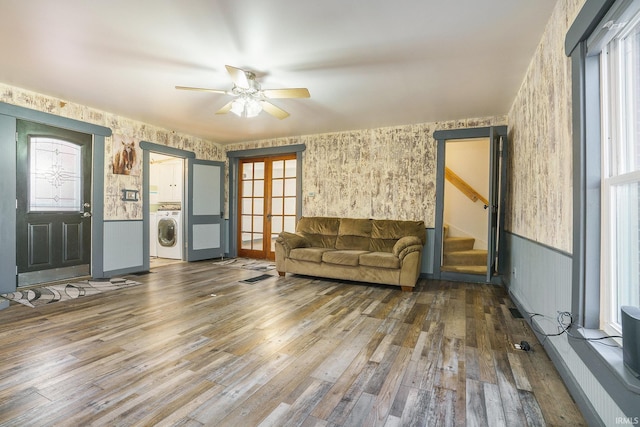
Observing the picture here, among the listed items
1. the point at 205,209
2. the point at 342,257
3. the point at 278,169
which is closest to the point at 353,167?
the point at 278,169

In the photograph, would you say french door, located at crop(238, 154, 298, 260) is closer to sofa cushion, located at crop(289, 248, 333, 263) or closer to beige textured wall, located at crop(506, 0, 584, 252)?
sofa cushion, located at crop(289, 248, 333, 263)

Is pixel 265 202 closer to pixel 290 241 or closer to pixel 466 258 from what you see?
pixel 290 241

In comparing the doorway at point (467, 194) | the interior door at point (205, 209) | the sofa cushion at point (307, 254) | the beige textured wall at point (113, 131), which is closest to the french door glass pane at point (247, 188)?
the interior door at point (205, 209)

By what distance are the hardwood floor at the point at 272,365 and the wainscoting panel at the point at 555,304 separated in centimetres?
10

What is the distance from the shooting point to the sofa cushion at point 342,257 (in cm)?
407

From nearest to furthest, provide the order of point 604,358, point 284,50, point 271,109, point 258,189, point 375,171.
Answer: point 604,358
point 284,50
point 271,109
point 375,171
point 258,189

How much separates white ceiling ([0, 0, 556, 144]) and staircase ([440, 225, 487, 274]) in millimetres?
2175

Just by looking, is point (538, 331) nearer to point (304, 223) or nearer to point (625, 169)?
point (625, 169)

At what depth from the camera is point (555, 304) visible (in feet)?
6.35

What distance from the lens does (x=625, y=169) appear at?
1.33 metres

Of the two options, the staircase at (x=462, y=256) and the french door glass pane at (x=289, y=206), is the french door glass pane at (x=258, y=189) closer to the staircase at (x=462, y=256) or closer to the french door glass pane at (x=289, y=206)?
the french door glass pane at (x=289, y=206)

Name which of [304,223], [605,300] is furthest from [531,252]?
[304,223]

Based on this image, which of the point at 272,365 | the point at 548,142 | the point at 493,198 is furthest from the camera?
the point at 493,198

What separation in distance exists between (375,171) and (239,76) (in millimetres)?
2908
